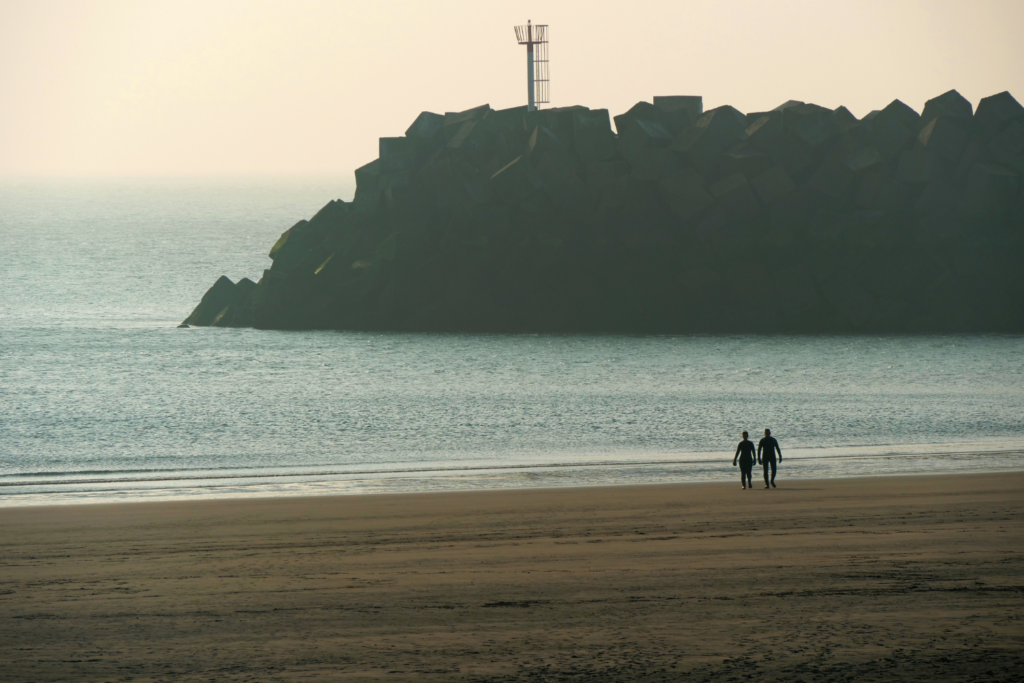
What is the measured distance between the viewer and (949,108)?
→ 8081 centimetres

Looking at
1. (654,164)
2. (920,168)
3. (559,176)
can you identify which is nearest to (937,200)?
(920,168)

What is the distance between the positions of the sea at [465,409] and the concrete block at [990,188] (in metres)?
11.8

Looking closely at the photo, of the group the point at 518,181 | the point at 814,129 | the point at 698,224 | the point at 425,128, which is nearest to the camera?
the point at 698,224

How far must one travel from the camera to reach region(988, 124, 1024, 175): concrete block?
80.1 meters

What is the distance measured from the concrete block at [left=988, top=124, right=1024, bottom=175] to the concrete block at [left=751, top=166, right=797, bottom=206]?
58.0 ft

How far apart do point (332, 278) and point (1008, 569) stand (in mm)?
72802

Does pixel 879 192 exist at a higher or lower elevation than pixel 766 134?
lower

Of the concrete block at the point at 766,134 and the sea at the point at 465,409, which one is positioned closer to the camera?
the sea at the point at 465,409

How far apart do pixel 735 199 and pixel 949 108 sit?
20.4 m

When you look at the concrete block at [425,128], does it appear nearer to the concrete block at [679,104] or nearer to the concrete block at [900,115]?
the concrete block at [679,104]

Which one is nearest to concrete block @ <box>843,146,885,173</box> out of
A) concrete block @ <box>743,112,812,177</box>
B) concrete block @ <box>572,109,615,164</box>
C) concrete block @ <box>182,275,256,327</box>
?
concrete block @ <box>743,112,812,177</box>

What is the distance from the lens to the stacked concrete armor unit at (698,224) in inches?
3041

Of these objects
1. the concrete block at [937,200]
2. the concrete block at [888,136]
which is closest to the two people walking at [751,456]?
the concrete block at [937,200]

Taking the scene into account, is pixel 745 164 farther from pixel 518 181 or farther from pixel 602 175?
pixel 518 181
